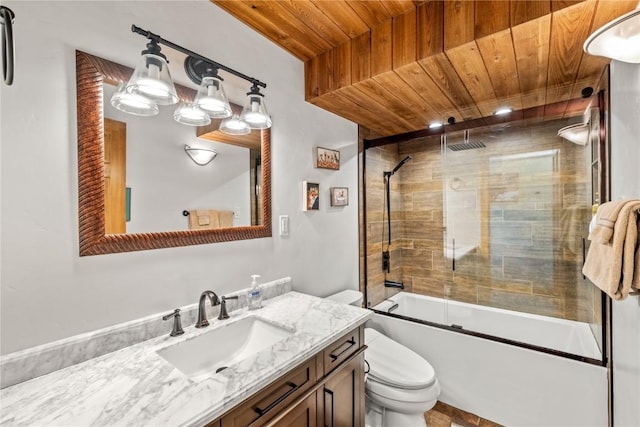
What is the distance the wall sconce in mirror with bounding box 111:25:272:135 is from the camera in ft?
3.21

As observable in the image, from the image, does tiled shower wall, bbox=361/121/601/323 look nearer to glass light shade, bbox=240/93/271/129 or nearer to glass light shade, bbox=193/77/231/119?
glass light shade, bbox=240/93/271/129

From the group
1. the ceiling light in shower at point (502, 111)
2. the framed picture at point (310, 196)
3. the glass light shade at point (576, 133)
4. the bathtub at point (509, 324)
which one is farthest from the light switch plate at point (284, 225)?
the glass light shade at point (576, 133)

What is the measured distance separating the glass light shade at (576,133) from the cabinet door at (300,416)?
236 cm

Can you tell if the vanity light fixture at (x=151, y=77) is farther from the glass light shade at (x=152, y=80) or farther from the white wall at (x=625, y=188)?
the white wall at (x=625, y=188)

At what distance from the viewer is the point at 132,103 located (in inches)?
41.0

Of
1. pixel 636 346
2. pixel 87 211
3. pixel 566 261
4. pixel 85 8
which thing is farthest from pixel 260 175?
pixel 566 261

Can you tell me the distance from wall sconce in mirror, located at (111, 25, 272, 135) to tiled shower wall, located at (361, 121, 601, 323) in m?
1.46

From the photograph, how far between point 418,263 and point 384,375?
1576 mm

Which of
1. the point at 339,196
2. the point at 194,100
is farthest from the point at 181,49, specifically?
the point at 339,196

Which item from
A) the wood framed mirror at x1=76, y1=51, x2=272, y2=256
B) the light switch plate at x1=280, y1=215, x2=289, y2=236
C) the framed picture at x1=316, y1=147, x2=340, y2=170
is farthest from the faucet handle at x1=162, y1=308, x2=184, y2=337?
the framed picture at x1=316, y1=147, x2=340, y2=170

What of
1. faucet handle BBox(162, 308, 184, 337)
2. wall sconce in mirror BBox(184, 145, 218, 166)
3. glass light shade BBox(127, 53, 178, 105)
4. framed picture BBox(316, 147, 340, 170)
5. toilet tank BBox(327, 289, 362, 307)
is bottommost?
toilet tank BBox(327, 289, 362, 307)

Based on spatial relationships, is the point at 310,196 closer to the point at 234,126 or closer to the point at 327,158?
the point at 327,158

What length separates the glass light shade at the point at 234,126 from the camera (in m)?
1.39

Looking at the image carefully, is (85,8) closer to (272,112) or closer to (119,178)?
(119,178)
